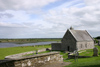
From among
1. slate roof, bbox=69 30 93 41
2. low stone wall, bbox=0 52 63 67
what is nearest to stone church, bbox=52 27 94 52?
slate roof, bbox=69 30 93 41

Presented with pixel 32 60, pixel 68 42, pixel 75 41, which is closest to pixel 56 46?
pixel 68 42

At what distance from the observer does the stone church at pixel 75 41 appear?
126 ft

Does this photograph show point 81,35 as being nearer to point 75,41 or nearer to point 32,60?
point 75,41

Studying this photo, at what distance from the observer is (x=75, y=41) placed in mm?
37844

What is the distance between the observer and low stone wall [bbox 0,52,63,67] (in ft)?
25.0

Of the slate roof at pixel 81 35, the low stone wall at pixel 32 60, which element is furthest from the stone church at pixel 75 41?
the low stone wall at pixel 32 60

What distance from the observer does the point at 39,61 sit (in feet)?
29.5

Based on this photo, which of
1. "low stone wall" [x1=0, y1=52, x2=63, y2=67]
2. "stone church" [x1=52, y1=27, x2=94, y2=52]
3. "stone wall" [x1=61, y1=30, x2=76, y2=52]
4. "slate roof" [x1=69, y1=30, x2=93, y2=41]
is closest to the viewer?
"low stone wall" [x1=0, y1=52, x2=63, y2=67]

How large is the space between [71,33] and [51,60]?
98.6 ft

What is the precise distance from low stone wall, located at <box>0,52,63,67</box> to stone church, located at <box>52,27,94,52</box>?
28.7 metres

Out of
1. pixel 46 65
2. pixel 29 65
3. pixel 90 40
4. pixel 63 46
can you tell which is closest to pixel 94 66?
pixel 46 65

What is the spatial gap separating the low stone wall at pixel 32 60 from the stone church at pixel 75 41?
2873 centimetres

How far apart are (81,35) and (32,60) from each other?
35.4m

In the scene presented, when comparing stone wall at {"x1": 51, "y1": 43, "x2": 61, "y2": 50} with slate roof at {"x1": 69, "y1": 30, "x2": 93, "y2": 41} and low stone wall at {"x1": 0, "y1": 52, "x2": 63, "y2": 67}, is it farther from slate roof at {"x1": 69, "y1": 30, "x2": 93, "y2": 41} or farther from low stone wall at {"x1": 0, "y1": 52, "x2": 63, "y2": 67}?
low stone wall at {"x1": 0, "y1": 52, "x2": 63, "y2": 67}
